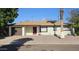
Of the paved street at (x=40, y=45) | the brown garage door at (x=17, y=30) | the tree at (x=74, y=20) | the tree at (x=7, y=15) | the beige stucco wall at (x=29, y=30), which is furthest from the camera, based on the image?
the beige stucco wall at (x=29, y=30)

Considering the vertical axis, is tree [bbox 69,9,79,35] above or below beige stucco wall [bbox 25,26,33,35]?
above

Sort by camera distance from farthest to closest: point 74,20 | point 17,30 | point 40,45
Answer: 1. point 17,30
2. point 74,20
3. point 40,45

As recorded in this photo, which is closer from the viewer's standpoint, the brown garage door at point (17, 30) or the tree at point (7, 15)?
the tree at point (7, 15)

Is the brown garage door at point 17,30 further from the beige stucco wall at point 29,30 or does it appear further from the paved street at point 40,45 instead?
the paved street at point 40,45

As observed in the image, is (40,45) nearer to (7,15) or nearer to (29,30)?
(7,15)

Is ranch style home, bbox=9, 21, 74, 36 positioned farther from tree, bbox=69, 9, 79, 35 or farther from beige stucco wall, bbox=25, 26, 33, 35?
tree, bbox=69, 9, 79, 35

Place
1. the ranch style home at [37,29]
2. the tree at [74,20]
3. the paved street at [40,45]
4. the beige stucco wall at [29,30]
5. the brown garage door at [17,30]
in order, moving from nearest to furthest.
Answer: the paved street at [40,45] < the tree at [74,20] < the ranch style home at [37,29] < the brown garage door at [17,30] < the beige stucco wall at [29,30]

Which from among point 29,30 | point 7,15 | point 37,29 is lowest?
point 29,30

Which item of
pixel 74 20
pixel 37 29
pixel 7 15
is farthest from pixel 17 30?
pixel 7 15

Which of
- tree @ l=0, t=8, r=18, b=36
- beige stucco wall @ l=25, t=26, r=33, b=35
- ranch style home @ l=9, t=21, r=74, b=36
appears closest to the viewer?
tree @ l=0, t=8, r=18, b=36

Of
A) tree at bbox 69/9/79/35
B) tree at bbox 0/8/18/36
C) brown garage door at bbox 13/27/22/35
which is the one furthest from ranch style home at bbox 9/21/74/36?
tree at bbox 0/8/18/36

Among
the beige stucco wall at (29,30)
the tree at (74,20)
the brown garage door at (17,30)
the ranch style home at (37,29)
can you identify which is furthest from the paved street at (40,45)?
the beige stucco wall at (29,30)

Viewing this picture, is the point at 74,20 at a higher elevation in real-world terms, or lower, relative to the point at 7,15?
lower
